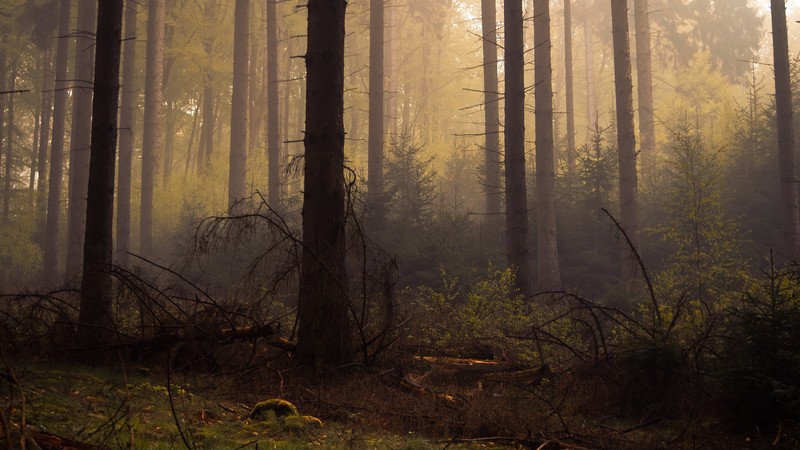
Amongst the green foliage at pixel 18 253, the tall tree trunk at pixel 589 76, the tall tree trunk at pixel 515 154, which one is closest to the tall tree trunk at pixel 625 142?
the tall tree trunk at pixel 515 154

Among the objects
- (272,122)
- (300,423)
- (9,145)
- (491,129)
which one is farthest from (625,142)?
(9,145)

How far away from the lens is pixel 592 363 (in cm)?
934

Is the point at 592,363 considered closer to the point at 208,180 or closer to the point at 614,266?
the point at 614,266

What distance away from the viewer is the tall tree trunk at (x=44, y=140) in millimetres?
32219

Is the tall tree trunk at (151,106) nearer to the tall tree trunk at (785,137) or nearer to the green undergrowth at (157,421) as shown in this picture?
the tall tree trunk at (785,137)

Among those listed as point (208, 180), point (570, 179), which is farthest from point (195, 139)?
point (570, 179)

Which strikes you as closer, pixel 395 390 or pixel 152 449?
pixel 152 449

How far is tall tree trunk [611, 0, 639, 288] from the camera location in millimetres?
18703

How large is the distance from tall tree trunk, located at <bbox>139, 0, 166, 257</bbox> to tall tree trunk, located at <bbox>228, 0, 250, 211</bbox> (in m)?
3.29

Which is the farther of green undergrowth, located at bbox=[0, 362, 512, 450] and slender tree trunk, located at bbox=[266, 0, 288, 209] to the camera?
slender tree trunk, located at bbox=[266, 0, 288, 209]

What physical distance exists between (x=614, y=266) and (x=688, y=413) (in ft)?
42.6

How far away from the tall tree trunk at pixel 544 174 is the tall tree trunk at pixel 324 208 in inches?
446

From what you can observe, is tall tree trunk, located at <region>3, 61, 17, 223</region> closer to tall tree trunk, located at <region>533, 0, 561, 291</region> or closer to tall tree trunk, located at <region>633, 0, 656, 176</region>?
tall tree trunk, located at <region>533, 0, 561, 291</region>

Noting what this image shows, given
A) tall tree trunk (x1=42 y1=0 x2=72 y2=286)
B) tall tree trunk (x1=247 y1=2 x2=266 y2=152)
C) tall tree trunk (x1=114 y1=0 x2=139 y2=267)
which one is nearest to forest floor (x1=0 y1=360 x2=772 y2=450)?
tall tree trunk (x1=114 y1=0 x2=139 y2=267)
